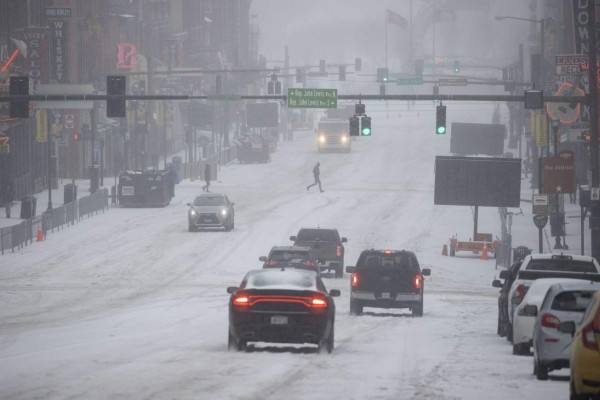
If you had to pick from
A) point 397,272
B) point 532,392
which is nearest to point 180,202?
point 397,272

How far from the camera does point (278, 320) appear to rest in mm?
20609

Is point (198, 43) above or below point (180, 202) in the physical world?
above

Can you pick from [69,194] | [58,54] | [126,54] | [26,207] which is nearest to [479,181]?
[26,207]

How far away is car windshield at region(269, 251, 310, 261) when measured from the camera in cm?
3497

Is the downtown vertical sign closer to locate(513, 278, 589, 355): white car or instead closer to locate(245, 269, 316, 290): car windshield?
locate(245, 269, 316, 290): car windshield

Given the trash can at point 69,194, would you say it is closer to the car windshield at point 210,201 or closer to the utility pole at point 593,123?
the car windshield at point 210,201

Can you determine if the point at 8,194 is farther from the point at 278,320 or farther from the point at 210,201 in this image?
the point at 278,320

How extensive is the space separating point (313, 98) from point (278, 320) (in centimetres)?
3061

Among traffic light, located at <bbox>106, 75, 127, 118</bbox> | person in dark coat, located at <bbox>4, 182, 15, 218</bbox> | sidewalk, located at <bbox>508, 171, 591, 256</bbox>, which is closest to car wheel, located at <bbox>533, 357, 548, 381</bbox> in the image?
traffic light, located at <bbox>106, 75, 127, 118</bbox>

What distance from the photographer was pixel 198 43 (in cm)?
15100

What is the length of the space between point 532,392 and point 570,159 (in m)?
26.3

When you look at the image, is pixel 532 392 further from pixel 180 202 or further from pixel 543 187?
pixel 180 202

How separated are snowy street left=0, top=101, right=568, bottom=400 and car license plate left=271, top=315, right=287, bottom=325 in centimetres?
55

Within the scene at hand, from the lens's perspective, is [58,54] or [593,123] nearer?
[593,123]
